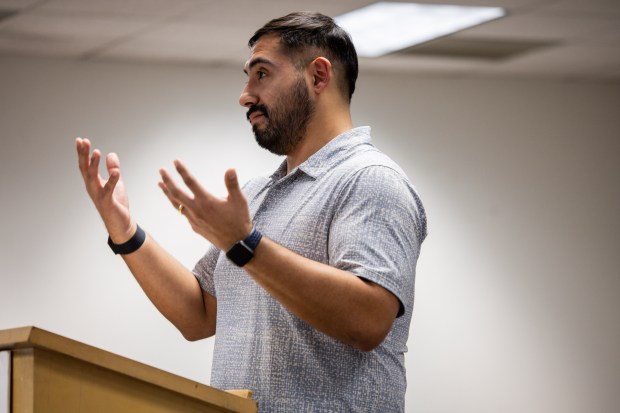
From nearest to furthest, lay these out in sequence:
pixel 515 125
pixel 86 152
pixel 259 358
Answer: pixel 259 358, pixel 86 152, pixel 515 125

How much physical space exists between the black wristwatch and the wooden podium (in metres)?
0.19

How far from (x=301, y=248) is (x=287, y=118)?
296mm

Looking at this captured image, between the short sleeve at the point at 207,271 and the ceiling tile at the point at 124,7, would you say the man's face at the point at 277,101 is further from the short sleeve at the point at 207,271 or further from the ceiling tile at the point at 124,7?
the ceiling tile at the point at 124,7

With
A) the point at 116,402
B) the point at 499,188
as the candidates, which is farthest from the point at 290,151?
the point at 499,188

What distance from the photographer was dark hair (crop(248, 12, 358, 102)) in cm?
184

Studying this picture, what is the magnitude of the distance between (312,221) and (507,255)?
161 inches

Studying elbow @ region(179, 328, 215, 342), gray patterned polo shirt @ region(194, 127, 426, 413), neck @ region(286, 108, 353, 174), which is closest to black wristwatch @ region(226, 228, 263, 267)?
gray patterned polo shirt @ region(194, 127, 426, 413)

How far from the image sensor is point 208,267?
1946mm

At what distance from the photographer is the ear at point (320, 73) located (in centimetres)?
183

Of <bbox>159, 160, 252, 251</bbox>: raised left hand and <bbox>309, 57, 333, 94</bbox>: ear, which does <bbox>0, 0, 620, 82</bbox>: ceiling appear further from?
<bbox>159, 160, 252, 251</bbox>: raised left hand

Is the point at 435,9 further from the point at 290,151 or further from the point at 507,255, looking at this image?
the point at 290,151

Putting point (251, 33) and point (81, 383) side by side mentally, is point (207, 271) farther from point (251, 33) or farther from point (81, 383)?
point (251, 33)

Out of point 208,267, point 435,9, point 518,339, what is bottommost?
point 208,267

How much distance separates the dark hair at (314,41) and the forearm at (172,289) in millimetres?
452
